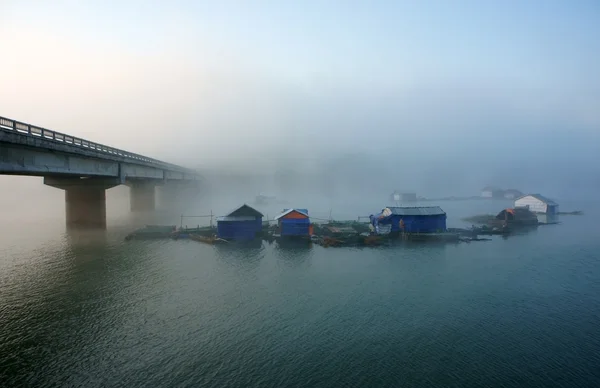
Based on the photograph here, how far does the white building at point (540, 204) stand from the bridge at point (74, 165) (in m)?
87.2

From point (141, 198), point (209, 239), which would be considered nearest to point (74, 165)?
point (209, 239)

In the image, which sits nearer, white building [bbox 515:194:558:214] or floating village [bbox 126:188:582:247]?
floating village [bbox 126:188:582:247]

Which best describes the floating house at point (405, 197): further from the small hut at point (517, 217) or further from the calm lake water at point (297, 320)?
the calm lake water at point (297, 320)

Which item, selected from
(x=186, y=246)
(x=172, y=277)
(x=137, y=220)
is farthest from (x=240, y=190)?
(x=172, y=277)

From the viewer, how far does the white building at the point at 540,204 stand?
74.0m

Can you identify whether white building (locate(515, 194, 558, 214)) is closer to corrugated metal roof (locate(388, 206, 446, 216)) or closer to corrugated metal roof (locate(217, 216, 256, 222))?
corrugated metal roof (locate(388, 206, 446, 216))

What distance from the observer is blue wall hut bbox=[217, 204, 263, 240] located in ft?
149

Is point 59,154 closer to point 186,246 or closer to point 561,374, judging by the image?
point 186,246

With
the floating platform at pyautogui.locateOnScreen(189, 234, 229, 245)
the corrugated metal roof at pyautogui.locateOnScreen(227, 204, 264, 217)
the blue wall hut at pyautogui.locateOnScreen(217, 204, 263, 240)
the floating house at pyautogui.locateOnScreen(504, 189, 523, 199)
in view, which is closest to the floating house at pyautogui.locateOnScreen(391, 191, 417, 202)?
the floating house at pyautogui.locateOnScreen(504, 189, 523, 199)

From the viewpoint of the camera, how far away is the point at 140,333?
18.3 meters

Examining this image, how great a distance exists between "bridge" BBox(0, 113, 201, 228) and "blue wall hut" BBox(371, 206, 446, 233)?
41.4 meters

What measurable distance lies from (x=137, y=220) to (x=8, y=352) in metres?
55.3

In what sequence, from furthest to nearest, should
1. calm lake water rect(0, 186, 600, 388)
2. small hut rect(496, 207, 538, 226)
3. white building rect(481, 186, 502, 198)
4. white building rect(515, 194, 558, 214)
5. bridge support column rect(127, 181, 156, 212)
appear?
1. white building rect(481, 186, 502, 198)
2. bridge support column rect(127, 181, 156, 212)
3. white building rect(515, 194, 558, 214)
4. small hut rect(496, 207, 538, 226)
5. calm lake water rect(0, 186, 600, 388)

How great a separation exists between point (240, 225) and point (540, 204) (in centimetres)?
7641
